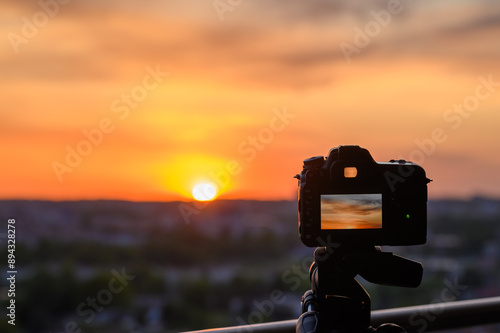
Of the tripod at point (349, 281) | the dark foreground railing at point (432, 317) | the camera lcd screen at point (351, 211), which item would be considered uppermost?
the camera lcd screen at point (351, 211)

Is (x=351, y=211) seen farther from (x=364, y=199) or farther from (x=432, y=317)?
(x=432, y=317)

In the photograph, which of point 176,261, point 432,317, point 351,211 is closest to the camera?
point 351,211

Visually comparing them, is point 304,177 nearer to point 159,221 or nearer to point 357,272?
point 357,272

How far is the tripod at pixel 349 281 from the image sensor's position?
51.6 inches

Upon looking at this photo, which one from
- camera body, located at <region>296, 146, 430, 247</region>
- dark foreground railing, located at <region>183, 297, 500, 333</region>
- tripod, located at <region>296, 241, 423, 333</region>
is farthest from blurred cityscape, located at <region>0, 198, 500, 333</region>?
camera body, located at <region>296, 146, 430, 247</region>

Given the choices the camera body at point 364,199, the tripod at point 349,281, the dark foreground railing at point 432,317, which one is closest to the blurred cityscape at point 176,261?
the dark foreground railing at point 432,317

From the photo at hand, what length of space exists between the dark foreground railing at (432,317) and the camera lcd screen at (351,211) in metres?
0.53

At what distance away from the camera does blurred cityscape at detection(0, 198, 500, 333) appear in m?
2.39

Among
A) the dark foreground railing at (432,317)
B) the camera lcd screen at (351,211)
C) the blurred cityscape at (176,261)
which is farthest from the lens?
the blurred cityscape at (176,261)

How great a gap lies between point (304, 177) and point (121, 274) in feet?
5.20

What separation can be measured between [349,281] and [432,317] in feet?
2.42

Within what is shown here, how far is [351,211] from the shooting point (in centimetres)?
127

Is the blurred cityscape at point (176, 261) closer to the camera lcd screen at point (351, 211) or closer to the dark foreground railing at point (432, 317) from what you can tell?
the dark foreground railing at point (432, 317)

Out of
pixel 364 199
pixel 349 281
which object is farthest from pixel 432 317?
pixel 364 199
